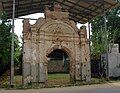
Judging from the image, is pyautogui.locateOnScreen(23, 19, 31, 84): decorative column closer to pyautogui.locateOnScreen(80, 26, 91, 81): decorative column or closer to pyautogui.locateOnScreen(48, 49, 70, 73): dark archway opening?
pyautogui.locateOnScreen(80, 26, 91, 81): decorative column

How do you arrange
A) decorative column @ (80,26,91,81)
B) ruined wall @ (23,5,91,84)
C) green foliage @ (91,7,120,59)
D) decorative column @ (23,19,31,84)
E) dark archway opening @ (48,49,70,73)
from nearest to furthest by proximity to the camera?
decorative column @ (23,19,31,84), ruined wall @ (23,5,91,84), decorative column @ (80,26,91,81), dark archway opening @ (48,49,70,73), green foliage @ (91,7,120,59)

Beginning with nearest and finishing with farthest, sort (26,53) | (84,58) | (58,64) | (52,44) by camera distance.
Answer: (26,53) < (52,44) < (84,58) < (58,64)

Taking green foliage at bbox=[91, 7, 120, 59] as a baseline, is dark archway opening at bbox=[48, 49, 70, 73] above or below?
below

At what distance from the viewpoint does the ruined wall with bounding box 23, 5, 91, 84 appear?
1823cm

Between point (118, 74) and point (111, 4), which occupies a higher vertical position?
point (111, 4)

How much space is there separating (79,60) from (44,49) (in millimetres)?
3049

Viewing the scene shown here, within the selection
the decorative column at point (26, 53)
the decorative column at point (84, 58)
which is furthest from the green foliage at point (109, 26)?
the decorative column at point (26, 53)

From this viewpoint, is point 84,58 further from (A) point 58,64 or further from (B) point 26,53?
(A) point 58,64

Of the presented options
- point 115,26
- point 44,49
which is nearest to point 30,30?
point 44,49

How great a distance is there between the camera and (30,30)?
730 inches

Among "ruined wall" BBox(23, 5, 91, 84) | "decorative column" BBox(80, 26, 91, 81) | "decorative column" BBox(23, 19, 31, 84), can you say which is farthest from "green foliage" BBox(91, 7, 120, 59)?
"decorative column" BBox(23, 19, 31, 84)

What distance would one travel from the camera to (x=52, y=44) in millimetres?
19109

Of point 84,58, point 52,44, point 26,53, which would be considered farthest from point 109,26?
point 26,53

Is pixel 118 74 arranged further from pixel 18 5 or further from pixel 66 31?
pixel 18 5
